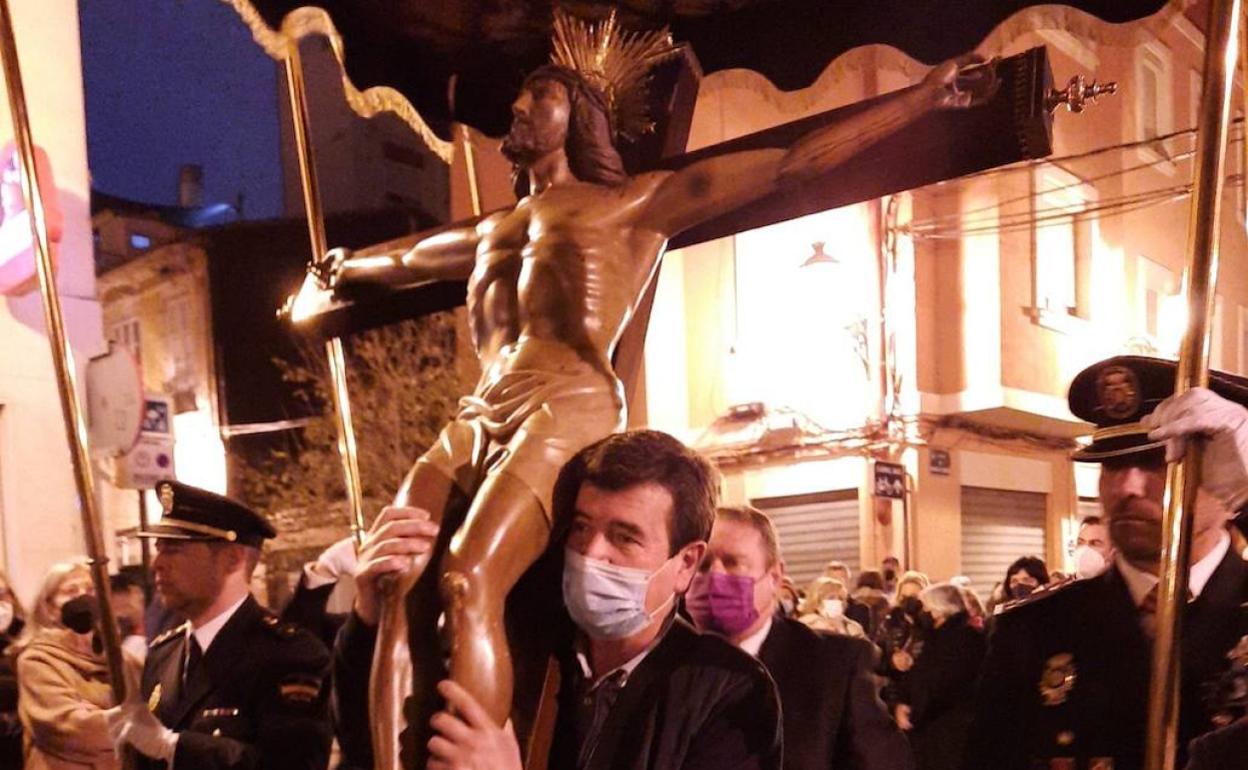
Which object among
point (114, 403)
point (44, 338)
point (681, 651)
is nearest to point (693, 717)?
point (681, 651)

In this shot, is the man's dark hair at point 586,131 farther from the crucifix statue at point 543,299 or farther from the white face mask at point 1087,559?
the white face mask at point 1087,559

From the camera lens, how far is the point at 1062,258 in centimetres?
1511

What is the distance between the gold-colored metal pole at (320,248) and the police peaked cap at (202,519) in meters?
0.29

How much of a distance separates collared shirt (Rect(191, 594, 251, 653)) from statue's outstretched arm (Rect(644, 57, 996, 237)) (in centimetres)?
158

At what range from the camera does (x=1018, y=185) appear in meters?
13.9

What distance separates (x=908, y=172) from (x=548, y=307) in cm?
85

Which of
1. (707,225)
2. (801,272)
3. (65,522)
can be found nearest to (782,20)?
(707,225)

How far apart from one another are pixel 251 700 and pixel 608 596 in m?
1.55

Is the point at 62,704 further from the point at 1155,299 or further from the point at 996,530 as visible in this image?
the point at 1155,299

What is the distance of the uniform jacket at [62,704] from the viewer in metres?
3.98

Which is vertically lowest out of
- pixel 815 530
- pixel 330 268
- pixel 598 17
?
pixel 815 530

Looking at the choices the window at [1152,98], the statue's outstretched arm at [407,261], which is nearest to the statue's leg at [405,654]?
the statue's outstretched arm at [407,261]

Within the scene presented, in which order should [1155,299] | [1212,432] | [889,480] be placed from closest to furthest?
[1212,432] → [889,480] → [1155,299]

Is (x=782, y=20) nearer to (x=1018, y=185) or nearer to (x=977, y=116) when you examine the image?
(x=977, y=116)
